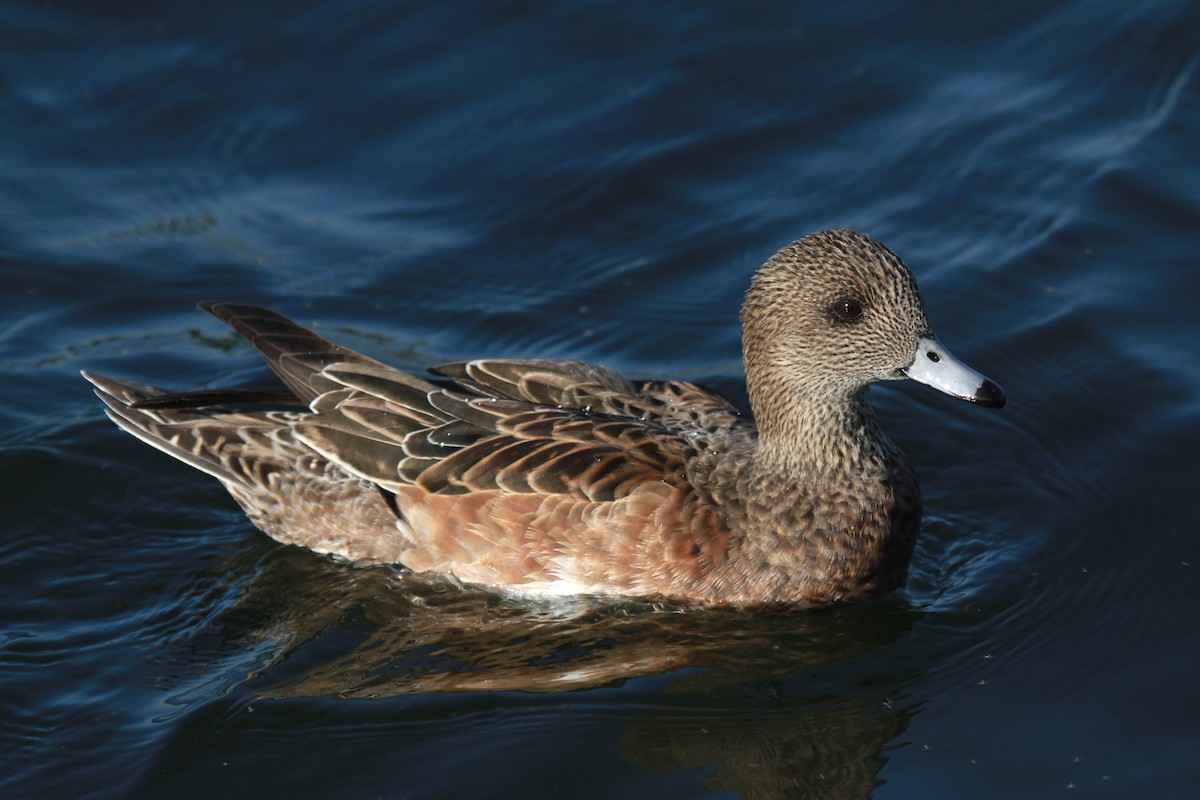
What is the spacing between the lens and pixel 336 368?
8.14 meters

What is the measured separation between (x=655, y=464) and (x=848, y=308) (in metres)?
1.14

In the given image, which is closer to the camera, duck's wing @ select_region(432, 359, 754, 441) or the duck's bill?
the duck's bill

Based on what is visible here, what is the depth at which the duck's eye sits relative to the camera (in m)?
7.46

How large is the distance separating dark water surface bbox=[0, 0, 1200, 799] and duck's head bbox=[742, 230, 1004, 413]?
1114 millimetres

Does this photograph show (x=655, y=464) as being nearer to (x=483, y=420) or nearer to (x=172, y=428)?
(x=483, y=420)

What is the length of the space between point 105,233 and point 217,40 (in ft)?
7.64

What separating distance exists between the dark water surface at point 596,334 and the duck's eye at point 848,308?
1.42 meters

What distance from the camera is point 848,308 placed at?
7469 millimetres

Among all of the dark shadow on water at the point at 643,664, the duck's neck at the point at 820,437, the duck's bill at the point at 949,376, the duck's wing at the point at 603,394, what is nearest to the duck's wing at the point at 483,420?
the duck's wing at the point at 603,394

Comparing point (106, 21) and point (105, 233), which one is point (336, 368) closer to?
point (105, 233)

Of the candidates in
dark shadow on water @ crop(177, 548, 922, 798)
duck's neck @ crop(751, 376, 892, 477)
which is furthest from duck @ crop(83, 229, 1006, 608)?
dark shadow on water @ crop(177, 548, 922, 798)

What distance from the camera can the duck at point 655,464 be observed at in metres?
7.53

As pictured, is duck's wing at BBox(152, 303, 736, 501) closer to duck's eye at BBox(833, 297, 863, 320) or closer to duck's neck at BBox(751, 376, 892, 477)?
duck's neck at BBox(751, 376, 892, 477)

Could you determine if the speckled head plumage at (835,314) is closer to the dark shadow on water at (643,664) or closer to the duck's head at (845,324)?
the duck's head at (845,324)
